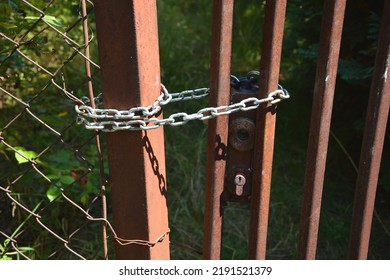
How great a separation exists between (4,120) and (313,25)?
1915 millimetres

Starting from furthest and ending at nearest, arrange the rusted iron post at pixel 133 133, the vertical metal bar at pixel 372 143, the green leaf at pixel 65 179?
the green leaf at pixel 65 179 < the vertical metal bar at pixel 372 143 < the rusted iron post at pixel 133 133

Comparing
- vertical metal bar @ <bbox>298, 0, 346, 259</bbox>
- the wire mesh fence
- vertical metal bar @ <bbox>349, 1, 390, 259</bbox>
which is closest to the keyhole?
vertical metal bar @ <bbox>298, 0, 346, 259</bbox>

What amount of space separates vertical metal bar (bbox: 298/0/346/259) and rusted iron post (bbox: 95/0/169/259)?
1.24 ft

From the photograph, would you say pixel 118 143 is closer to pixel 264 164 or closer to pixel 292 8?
pixel 264 164

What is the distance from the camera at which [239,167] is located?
131 cm

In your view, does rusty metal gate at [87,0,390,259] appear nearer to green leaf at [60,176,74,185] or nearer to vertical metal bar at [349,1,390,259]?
vertical metal bar at [349,1,390,259]

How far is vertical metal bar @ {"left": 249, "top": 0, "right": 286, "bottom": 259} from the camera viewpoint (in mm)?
1149

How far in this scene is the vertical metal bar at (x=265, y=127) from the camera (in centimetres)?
115

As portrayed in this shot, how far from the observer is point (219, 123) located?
1.24 m

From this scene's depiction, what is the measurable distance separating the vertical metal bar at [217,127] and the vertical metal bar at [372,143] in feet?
1.19

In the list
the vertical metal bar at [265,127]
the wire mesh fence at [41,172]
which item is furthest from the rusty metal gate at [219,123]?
the wire mesh fence at [41,172]

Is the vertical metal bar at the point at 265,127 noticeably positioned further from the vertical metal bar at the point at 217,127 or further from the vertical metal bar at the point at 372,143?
the vertical metal bar at the point at 372,143

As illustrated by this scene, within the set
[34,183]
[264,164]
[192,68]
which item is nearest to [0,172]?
[34,183]

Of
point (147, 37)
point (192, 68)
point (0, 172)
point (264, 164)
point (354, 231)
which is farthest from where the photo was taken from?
point (192, 68)
